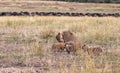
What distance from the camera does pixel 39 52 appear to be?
38.7 ft

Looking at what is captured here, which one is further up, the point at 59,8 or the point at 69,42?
the point at 69,42

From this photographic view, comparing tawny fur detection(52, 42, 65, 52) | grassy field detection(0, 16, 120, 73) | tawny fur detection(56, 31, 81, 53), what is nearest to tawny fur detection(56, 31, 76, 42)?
tawny fur detection(56, 31, 81, 53)

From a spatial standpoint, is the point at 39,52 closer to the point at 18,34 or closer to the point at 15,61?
the point at 15,61

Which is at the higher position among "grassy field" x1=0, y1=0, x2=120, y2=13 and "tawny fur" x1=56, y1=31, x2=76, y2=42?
"tawny fur" x1=56, y1=31, x2=76, y2=42

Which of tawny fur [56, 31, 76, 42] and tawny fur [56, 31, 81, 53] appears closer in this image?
tawny fur [56, 31, 81, 53]

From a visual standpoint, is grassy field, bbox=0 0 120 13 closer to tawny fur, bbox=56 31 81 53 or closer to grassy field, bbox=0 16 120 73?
grassy field, bbox=0 16 120 73

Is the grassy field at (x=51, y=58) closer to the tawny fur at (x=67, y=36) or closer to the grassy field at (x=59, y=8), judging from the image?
the tawny fur at (x=67, y=36)

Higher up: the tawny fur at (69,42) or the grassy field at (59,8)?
the tawny fur at (69,42)

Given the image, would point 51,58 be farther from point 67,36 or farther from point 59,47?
point 67,36

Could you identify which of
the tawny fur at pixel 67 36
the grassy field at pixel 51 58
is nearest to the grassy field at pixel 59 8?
the grassy field at pixel 51 58

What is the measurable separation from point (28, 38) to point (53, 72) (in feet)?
23.4

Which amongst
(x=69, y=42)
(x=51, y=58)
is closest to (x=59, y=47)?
(x=69, y=42)

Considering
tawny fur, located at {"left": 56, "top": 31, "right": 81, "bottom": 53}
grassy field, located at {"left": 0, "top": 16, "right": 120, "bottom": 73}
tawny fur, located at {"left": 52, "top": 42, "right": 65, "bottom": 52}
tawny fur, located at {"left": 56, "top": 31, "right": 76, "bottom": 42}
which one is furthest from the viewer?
tawny fur, located at {"left": 56, "top": 31, "right": 76, "bottom": 42}

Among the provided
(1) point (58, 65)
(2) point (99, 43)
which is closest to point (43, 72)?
(1) point (58, 65)
